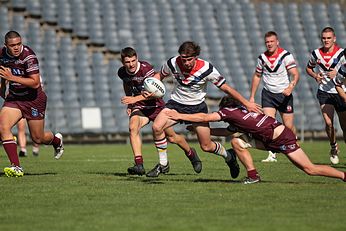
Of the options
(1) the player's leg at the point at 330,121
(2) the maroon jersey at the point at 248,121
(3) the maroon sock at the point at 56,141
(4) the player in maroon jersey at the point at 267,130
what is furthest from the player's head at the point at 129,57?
(1) the player's leg at the point at 330,121

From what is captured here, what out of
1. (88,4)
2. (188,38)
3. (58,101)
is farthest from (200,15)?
(58,101)

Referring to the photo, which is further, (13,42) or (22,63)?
(22,63)

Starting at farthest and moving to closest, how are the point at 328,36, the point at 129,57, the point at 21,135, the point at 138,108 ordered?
the point at 21,135
the point at 328,36
the point at 138,108
the point at 129,57

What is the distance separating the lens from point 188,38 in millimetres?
30328

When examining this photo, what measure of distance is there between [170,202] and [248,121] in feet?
5.81

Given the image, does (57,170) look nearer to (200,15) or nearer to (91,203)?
(91,203)

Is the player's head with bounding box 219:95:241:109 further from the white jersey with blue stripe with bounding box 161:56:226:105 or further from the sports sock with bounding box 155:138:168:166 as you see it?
the sports sock with bounding box 155:138:168:166

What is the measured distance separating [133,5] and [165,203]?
74.2ft

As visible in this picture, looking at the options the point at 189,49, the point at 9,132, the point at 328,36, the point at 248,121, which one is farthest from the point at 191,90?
the point at 328,36

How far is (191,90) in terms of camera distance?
11586 mm

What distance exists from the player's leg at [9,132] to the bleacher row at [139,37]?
46.0 feet

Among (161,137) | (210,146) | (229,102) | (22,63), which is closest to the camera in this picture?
(229,102)

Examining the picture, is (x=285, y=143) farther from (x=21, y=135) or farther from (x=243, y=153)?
(x=21, y=135)

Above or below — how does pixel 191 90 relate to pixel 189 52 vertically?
below
